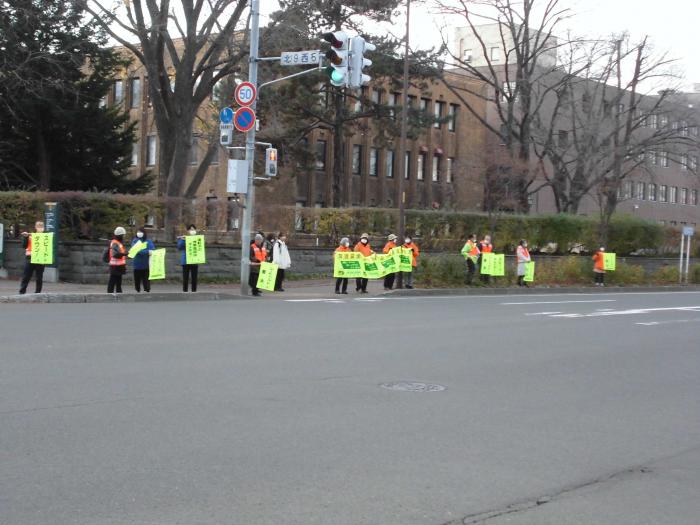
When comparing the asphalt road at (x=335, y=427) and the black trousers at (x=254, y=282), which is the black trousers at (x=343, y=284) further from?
the asphalt road at (x=335, y=427)

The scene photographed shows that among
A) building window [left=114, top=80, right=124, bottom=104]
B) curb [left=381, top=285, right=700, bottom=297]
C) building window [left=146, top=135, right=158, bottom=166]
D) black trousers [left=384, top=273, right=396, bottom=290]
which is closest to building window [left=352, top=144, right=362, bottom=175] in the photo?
building window [left=146, top=135, right=158, bottom=166]

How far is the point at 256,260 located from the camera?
77.3ft

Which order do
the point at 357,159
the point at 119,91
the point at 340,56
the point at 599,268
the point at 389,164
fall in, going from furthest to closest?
the point at 389,164
the point at 119,91
the point at 357,159
the point at 599,268
the point at 340,56

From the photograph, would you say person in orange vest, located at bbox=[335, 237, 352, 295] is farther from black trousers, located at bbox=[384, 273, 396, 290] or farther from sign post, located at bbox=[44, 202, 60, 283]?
sign post, located at bbox=[44, 202, 60, 283]

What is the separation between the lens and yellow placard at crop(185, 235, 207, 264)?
22.2 metres

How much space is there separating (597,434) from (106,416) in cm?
425

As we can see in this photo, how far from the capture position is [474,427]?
7.70 m

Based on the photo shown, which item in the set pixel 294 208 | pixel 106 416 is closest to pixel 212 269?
pixel 294 208

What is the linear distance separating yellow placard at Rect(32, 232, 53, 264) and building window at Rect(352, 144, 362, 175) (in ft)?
106

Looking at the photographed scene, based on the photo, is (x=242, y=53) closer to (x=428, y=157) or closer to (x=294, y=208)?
(x=294, y=208)

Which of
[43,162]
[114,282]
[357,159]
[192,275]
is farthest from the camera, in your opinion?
[357,159]

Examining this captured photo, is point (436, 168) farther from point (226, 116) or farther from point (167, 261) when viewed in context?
point (226, 116)

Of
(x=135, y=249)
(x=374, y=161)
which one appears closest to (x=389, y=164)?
(x=374, y=161)

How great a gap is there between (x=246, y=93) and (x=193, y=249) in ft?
13.6
